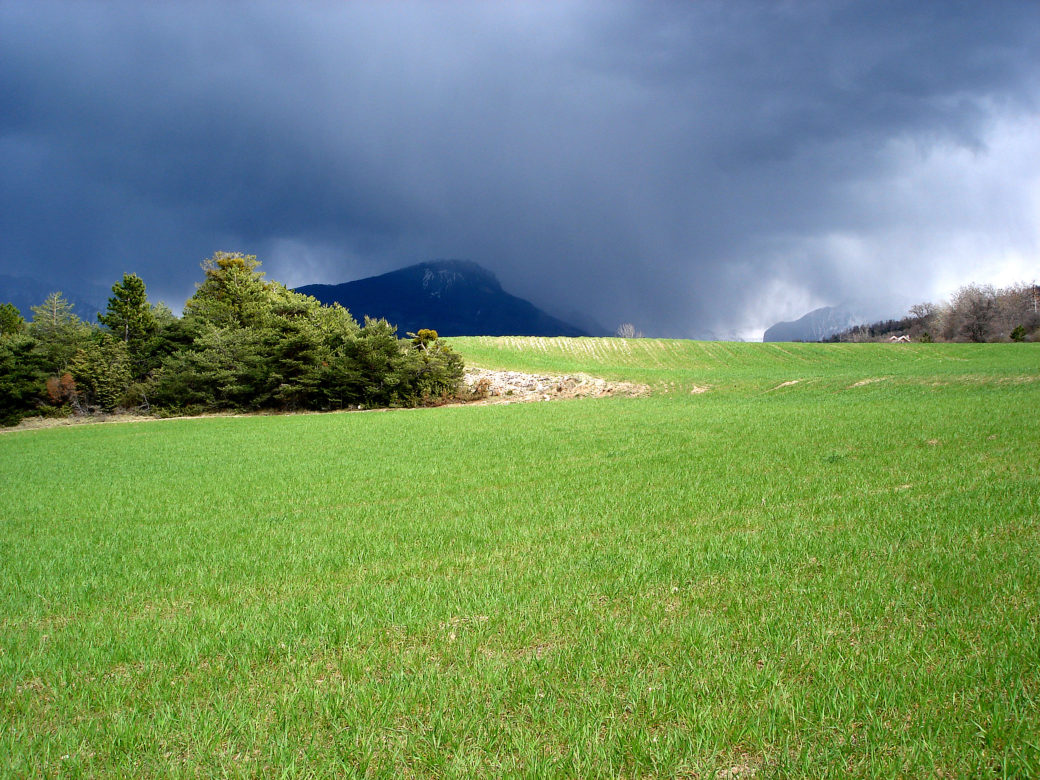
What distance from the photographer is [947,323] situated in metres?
91.8

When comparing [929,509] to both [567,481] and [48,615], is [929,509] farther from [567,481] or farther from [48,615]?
[48,615]

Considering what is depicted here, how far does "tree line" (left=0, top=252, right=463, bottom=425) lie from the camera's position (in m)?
41.8

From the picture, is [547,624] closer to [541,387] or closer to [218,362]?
[541,387]

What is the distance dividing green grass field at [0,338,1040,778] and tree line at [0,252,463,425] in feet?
98.5

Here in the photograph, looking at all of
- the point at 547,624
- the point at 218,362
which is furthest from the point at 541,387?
the point at 547,624

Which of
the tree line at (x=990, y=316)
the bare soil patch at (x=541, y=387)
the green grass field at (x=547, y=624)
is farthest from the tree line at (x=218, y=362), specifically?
the tree line at (x=990, y=316)

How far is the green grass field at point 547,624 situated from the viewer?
318cm

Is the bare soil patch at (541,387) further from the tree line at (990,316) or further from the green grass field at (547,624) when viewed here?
the tree line at (990,316)

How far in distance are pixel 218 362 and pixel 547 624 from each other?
4441 centimetres

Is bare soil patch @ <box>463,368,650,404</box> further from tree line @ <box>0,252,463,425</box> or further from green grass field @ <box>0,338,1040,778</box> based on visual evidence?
green grass field @ <box>0,338,1040,778</box>

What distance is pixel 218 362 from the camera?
136ft

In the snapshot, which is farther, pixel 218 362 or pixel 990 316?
pixel 990 316

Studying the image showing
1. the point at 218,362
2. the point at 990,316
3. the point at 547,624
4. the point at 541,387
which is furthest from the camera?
the point at 990,316

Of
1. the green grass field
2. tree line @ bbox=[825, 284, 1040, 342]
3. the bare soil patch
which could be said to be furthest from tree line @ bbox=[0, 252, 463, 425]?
tree line @ bbox=[825, 284, 1040, 342]
